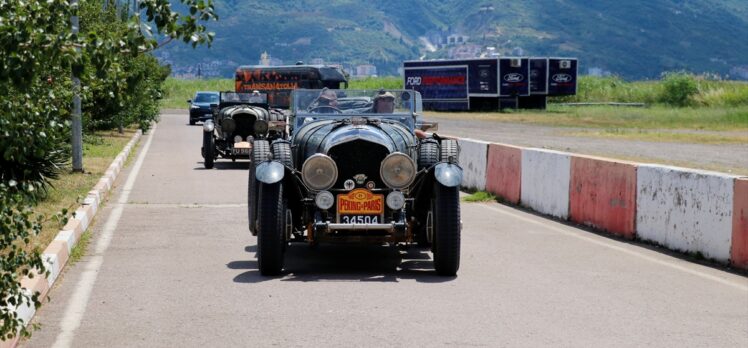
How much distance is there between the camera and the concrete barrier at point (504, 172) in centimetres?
1761

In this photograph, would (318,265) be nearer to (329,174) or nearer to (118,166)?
(329,174)

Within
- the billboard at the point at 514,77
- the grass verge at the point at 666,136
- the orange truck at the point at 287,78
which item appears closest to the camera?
the grass verge at the point at 666,136

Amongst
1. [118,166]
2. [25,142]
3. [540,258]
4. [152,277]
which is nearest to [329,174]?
[152,277]

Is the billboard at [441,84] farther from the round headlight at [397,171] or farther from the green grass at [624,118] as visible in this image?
the round headlight at [397,171]

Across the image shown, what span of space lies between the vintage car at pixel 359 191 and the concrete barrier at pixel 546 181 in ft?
14.5

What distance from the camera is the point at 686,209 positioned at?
40.4ft

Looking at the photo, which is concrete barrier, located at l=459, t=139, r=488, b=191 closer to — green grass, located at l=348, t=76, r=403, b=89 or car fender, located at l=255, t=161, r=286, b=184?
car fender, located at l=255, t=161, r=286, b=184

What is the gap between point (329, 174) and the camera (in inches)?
410

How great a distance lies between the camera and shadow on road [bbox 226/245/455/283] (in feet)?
33.9

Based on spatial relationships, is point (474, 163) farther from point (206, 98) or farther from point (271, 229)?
point (206, 98)

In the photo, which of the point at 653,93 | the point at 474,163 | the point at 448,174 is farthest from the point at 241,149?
the point at 653,93

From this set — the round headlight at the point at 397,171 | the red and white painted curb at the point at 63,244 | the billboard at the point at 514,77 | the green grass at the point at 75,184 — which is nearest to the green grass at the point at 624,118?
the billboard at the point at 514,77

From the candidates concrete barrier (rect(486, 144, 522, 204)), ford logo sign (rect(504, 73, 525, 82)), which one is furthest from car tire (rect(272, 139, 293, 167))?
ford logo sign (rect(504, 73, 525, 82))

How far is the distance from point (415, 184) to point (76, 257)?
128 inches
